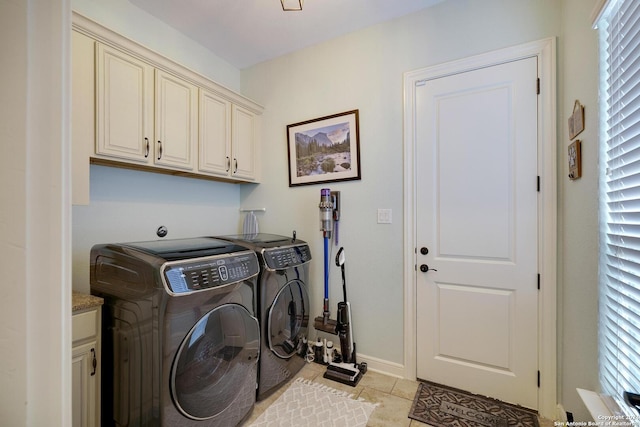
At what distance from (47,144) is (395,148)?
6.62ft

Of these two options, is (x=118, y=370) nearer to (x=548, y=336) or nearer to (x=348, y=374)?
(x=348, y=374)

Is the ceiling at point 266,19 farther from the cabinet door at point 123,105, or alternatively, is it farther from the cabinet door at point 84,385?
the cabinet door at point 84,385

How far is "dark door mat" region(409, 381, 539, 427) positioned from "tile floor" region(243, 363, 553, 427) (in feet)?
0.19

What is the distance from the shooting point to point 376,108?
7.30 ft

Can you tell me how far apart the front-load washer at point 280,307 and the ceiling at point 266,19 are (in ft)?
→ 5.72

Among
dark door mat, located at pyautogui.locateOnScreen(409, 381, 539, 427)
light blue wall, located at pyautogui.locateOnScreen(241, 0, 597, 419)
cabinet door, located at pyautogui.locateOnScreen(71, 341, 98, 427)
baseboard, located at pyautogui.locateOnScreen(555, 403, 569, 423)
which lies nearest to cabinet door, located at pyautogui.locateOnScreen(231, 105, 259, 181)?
light blue wall, located at pyautogui.locateOnScreen(241, 0, 597, 419)

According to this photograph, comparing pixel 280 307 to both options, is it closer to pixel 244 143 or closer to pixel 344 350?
pixel 344 350

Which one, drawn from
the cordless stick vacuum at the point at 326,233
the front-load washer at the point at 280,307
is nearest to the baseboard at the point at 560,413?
the cordless stick vacuum at the point at 326,233

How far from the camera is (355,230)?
7.60 ft

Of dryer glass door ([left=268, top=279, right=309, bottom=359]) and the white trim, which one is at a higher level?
the white trim

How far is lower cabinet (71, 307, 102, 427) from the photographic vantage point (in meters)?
1.35

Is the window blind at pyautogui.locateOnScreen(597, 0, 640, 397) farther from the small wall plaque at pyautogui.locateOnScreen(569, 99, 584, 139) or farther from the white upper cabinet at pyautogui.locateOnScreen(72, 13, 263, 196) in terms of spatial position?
the white upper cabinet at pyautogui.locateOnScreen(72, 13, 263, 196)

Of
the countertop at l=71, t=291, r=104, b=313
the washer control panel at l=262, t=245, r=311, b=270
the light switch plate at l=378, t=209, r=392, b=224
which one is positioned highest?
the light switch plate at l=378, t=209, r=392, b=224

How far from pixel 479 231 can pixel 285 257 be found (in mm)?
1354
